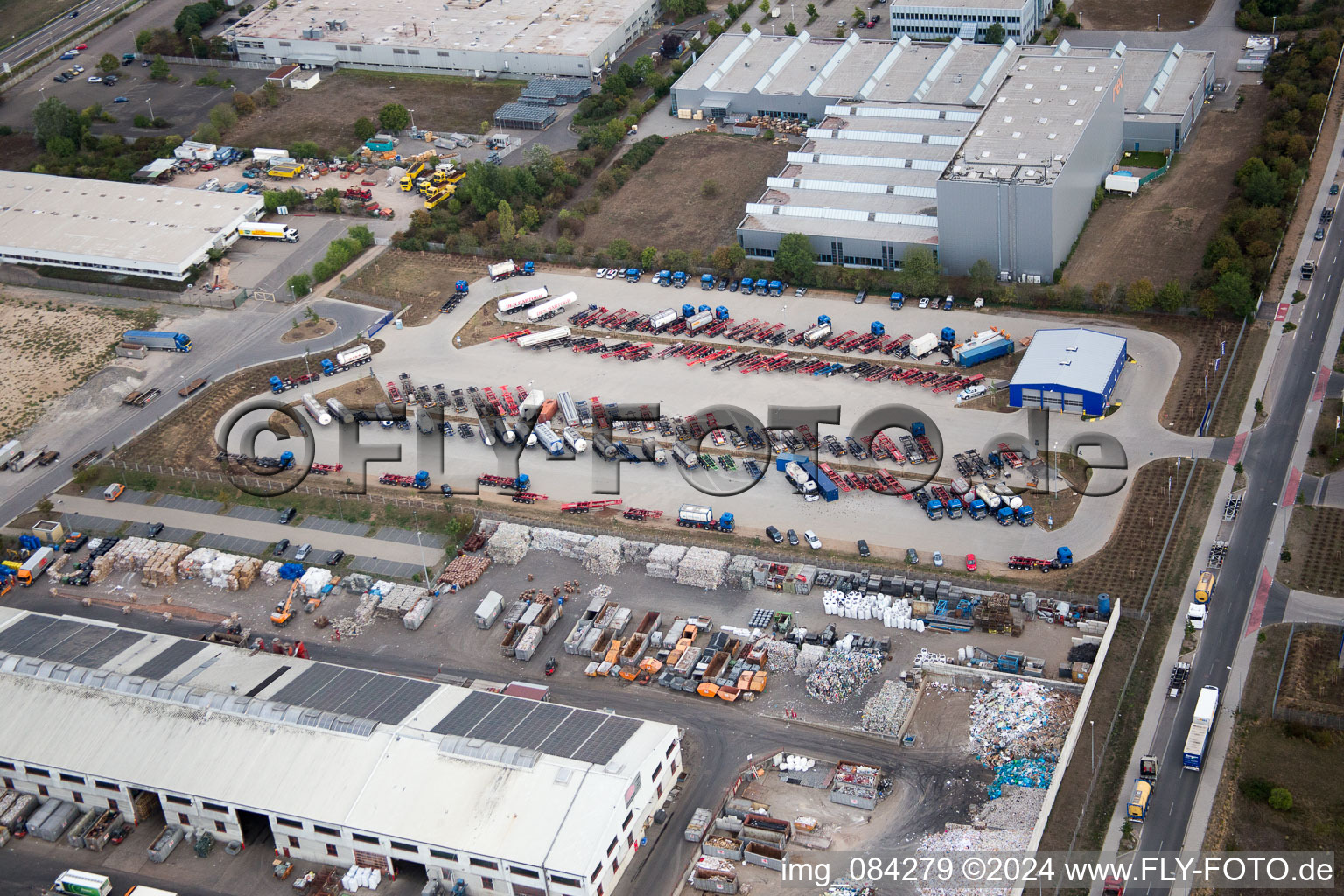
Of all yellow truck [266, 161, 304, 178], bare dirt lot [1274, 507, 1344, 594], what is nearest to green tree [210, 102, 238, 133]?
yellow truck [266, 161, 304, 178]

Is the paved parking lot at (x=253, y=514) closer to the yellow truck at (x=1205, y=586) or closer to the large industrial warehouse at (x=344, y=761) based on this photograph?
the large industrial warehouse at (x=344, y=761)

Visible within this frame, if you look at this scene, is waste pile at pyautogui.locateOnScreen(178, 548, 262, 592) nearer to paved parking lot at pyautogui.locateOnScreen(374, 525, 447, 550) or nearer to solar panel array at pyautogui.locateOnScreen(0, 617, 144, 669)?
paved parking lot at pyautogui.locateOnScreen(374, 525, 447, 550)

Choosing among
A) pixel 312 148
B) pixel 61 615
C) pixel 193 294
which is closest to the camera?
pixel 61 615

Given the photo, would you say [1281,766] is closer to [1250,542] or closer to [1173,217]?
[1250,542]

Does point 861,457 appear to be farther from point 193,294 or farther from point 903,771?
point 193,294

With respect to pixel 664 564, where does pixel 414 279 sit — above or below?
above

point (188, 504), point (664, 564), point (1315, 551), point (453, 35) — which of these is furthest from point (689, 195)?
point (1315, 551)

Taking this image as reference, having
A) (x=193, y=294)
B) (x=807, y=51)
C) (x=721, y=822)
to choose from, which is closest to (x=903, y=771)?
(x=721, y=822)

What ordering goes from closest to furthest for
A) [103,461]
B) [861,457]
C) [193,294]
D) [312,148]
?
[861,457], [103,461], [193,294], [312,148]
